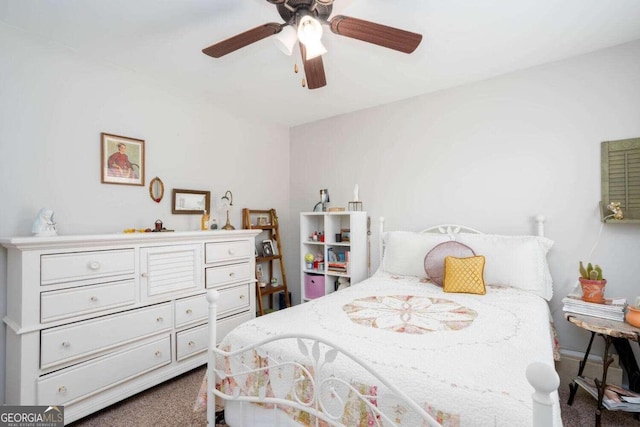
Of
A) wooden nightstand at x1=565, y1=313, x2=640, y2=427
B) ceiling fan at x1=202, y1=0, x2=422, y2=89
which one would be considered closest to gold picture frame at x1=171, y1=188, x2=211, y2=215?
ceiling fan at x1=202, y1=0, x2=422, y2=89

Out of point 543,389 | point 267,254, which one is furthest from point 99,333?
point 543,389

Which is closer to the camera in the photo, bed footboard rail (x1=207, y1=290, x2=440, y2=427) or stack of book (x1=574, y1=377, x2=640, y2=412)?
bed footboard rail (x1=207, y1=290, x2=440, y2=427)

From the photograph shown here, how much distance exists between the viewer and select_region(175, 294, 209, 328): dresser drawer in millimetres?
2453

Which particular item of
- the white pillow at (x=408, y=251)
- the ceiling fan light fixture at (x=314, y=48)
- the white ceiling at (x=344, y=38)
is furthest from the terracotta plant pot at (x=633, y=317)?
the ceiling fan light fixture at (x=314, y=48)

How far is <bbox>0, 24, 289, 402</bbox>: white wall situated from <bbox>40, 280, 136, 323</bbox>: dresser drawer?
419 millimetres

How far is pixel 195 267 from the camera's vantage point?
8.46 feet

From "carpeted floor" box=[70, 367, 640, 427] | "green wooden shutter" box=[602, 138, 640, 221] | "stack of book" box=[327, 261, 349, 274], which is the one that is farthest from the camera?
"stack of book" box=[327, 261, 349, 274]

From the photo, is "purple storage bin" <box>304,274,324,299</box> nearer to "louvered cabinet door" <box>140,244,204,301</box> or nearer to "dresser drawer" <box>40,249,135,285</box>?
"louvered cabinet door" <box>140,244,204,301</box>

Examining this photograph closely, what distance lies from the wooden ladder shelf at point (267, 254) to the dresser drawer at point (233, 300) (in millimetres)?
331

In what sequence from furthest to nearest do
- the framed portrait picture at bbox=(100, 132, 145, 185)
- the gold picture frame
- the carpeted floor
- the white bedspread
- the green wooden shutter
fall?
1. the gold picture frame
2. the framed portrait picture at bbox=(100, 132, 145, 185)
3. the green wooden shutter
4. the carpeted floor
5. the white bedspread

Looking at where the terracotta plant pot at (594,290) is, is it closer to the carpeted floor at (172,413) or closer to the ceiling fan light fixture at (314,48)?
the carpeted floor at (172,413)

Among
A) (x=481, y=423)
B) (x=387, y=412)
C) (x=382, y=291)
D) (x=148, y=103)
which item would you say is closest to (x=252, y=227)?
(x=148, y=103)

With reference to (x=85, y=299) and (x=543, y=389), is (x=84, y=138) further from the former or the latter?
(x=543, y=389)

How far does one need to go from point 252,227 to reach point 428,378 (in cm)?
274
